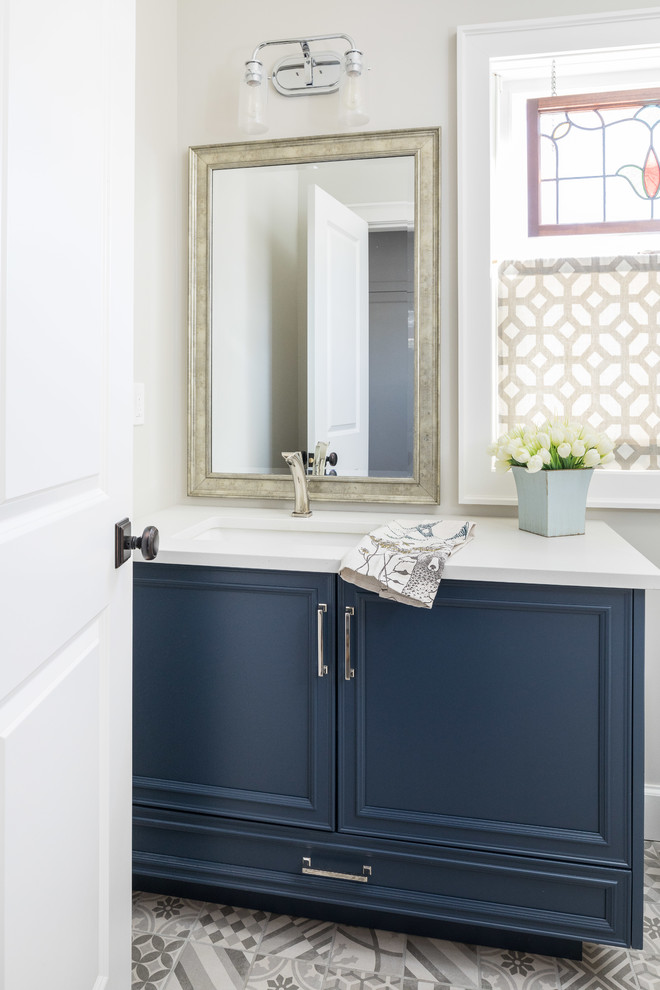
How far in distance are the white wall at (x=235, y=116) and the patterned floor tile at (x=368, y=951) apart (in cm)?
83

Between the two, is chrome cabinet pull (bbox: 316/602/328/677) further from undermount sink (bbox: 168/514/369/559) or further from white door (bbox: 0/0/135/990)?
white door (bbox: 0/0/135/990)

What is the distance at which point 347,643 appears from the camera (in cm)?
149

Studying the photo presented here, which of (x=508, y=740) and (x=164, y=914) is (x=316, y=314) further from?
(x=164, y=914)

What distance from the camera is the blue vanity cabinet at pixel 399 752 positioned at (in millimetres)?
1400

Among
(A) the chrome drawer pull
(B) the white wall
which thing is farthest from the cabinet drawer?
(B) the white wall

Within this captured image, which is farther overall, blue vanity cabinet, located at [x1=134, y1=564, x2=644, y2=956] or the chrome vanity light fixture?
the chrome vanity light fixture

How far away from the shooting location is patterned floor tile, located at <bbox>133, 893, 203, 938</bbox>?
159cm

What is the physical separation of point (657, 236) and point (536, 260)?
31cm

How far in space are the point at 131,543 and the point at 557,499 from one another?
39.8 inches

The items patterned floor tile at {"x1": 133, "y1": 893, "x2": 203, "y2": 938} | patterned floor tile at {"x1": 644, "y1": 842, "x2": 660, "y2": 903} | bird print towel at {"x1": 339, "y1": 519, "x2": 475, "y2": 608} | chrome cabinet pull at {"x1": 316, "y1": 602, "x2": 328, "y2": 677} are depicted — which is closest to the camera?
bird print towel at {"x1": 339, "y1": 519, "x2": 475, "y2": 608}

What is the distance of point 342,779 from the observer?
1.50 metres

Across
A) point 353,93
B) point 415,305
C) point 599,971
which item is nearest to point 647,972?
point 599,971

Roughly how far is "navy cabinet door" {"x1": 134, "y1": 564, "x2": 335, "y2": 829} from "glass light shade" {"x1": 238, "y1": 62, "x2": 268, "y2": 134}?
123 centimetres

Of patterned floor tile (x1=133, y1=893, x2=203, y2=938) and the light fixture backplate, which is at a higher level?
the light fixture backplate
